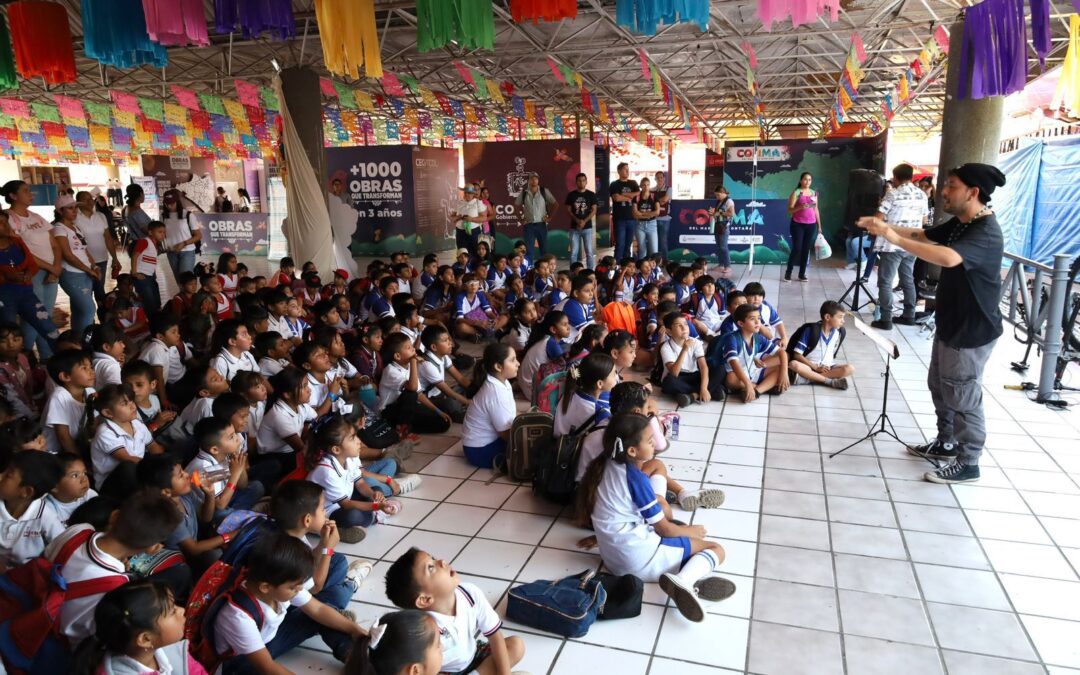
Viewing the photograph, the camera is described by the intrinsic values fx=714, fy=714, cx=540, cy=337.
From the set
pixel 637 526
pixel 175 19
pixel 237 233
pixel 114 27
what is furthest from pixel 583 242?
pixel 637 526

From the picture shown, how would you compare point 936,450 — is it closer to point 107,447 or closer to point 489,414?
point 489,414

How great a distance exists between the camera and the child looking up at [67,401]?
3584 millimetres

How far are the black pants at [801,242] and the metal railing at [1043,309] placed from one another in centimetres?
424

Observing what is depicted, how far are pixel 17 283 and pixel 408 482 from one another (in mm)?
3934

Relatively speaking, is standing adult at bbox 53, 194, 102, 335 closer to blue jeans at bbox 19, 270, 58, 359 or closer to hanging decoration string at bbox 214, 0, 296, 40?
blue jeans at bbox 19, 270, 58, 359

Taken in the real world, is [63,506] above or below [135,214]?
below

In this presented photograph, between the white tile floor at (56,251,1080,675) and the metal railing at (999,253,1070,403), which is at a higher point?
the metal railing at (999,253,1070,403)

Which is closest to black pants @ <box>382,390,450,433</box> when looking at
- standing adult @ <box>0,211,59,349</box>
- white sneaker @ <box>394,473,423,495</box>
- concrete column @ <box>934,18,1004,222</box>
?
white sneaker @ <box>394,473,423,495</box>

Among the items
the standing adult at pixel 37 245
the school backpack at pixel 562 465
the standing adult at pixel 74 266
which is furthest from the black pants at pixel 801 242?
the standing adult at pixel 37 245

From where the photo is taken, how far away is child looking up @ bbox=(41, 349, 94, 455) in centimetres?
358

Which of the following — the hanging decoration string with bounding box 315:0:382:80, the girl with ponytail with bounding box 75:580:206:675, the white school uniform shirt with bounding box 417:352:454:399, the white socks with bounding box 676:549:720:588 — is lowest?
the white socks with bounding box 676:549:720:588

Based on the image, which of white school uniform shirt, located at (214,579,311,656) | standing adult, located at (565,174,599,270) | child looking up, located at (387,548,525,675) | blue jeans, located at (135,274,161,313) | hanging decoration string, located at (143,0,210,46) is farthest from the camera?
standing adult, located at (565,174,599,270)

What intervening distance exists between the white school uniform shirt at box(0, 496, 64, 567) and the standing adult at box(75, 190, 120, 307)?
4657mm

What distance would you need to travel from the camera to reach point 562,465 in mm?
3453
